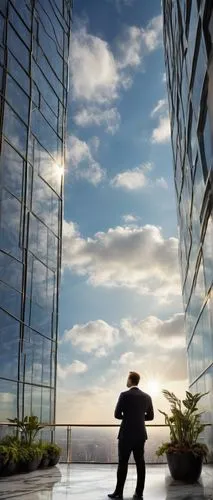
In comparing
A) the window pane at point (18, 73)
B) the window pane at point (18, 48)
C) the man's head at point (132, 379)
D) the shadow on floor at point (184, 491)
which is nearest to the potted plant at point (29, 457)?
the shadow on floor at point (184, 491)

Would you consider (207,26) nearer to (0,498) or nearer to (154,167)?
(0,498)

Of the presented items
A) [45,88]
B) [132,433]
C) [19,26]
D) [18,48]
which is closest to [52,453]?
[132,433]

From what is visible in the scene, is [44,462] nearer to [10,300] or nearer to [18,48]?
[10,300]

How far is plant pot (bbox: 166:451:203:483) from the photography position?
9.79 meters

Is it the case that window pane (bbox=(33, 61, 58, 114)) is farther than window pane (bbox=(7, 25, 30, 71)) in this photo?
Yes

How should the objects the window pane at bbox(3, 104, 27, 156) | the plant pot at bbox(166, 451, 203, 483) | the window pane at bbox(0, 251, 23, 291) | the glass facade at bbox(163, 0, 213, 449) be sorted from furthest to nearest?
the window pane at bbox(3, 104, 27, 156) < the window pane at bbox(0, 251, 23, 291) < the plant pot at bbox(166, 451, 203, 483) < the glass facade at bbox(163, 0, 213, 449)

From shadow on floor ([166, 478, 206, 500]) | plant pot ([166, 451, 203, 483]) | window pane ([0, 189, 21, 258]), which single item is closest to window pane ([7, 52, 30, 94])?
window pane ([0, 189, 21, 258])

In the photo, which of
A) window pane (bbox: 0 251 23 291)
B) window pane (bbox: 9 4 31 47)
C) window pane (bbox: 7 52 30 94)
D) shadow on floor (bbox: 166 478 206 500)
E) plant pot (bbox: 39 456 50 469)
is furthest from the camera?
window pane (bbox: 9 4 31 47)

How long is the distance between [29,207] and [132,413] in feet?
34.5

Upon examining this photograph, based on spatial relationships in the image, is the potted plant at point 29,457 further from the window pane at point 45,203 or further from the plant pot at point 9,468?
the window pane at point 45,203

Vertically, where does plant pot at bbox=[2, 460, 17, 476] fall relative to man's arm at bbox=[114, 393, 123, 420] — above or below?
below

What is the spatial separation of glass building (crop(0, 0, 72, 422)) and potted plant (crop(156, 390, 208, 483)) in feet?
17.1

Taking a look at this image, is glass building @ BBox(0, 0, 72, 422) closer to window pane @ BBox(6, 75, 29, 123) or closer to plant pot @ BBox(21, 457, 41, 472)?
window pane @ BBox(6, 75, 29, 123)

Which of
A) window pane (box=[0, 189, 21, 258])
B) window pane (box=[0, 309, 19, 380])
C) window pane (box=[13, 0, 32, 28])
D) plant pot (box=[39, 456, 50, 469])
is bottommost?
plant pot (box=[39, 456, 50, 469])
